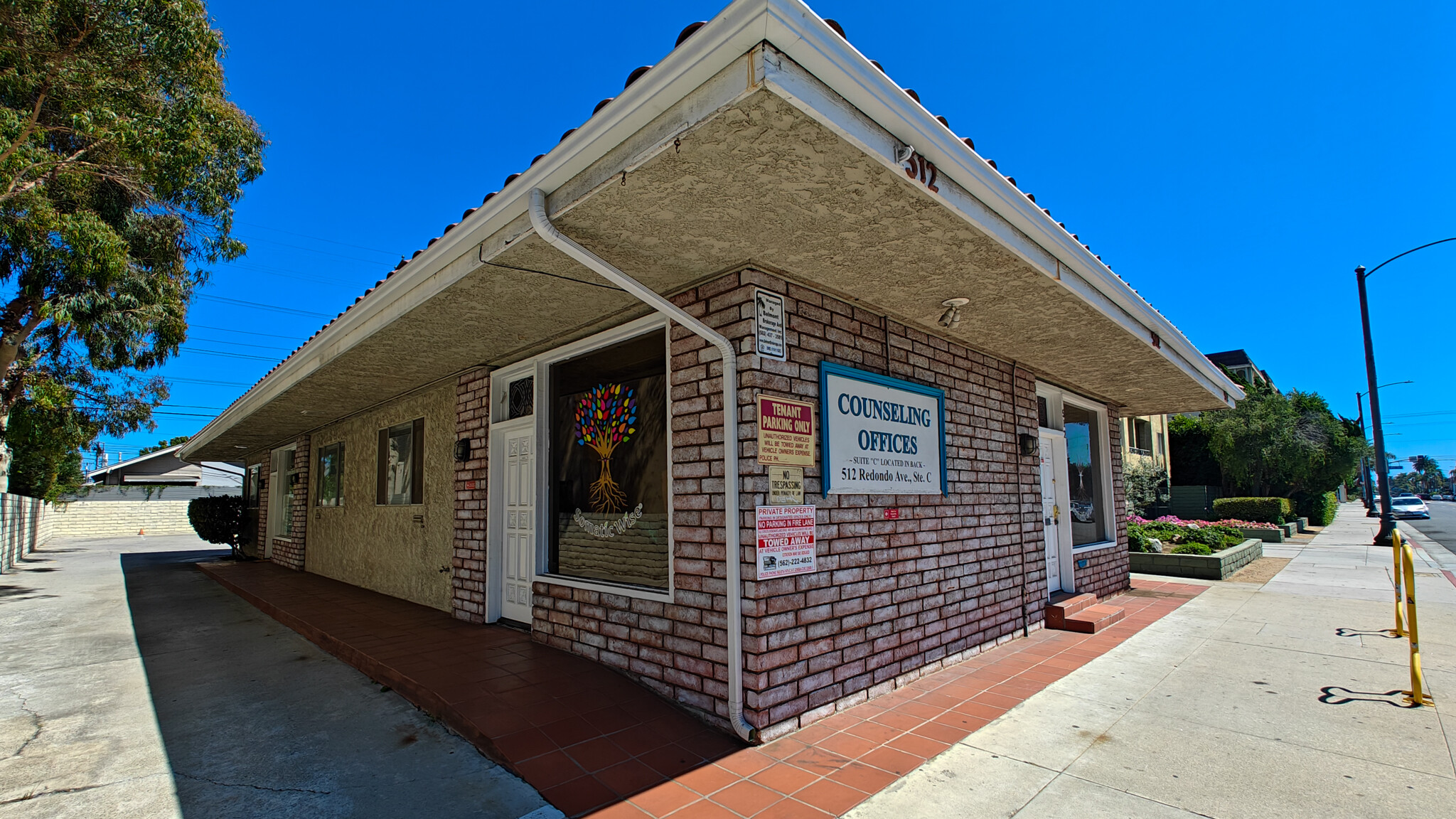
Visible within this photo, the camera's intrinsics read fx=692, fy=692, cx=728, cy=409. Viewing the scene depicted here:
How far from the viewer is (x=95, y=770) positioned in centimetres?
356

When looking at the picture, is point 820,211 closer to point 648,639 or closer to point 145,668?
point 648,639

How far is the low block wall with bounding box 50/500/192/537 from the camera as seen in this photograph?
27.5 meters

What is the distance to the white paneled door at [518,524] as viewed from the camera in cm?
613

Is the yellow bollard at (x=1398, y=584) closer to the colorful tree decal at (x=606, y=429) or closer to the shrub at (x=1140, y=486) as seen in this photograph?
the colorful tree decal at (x=606, y=429)

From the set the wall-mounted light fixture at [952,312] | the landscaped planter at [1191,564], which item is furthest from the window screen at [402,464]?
the landscaped planter at [1191,564]

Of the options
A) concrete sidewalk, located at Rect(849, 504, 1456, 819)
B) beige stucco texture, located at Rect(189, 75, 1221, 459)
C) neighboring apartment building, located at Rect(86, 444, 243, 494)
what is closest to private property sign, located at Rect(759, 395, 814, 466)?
beige stucco texture, located at Rect(189, 75, 1221, 459)

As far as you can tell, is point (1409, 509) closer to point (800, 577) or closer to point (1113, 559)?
point (1113, 559)

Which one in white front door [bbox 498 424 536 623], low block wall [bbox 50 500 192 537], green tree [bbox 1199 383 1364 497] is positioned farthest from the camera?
low block wall [bbox 50 500 192 537]

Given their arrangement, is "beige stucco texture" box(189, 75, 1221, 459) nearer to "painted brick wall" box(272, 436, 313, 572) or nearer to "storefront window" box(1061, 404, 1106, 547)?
"storefront window" box(1061, 404, 1106, 547)

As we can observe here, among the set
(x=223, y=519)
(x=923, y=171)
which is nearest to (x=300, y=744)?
(x=923, y=171)

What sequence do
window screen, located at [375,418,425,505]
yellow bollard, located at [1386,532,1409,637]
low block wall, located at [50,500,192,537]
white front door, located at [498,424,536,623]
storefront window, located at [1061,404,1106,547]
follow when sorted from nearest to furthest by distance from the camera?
yellow bollard, located at [1386,532,1409,637]
white front door, located at [498,424,536,623]
window screen, located at [375,418,425,505]
storefront window, located at [1061,404,1106,547]
low block wall, located at [50,500,192,537]

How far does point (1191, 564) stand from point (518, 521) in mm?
Answer: 10075

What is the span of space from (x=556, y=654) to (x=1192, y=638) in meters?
5.64

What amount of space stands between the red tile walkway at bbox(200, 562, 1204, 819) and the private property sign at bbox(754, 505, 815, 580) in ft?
3.02
